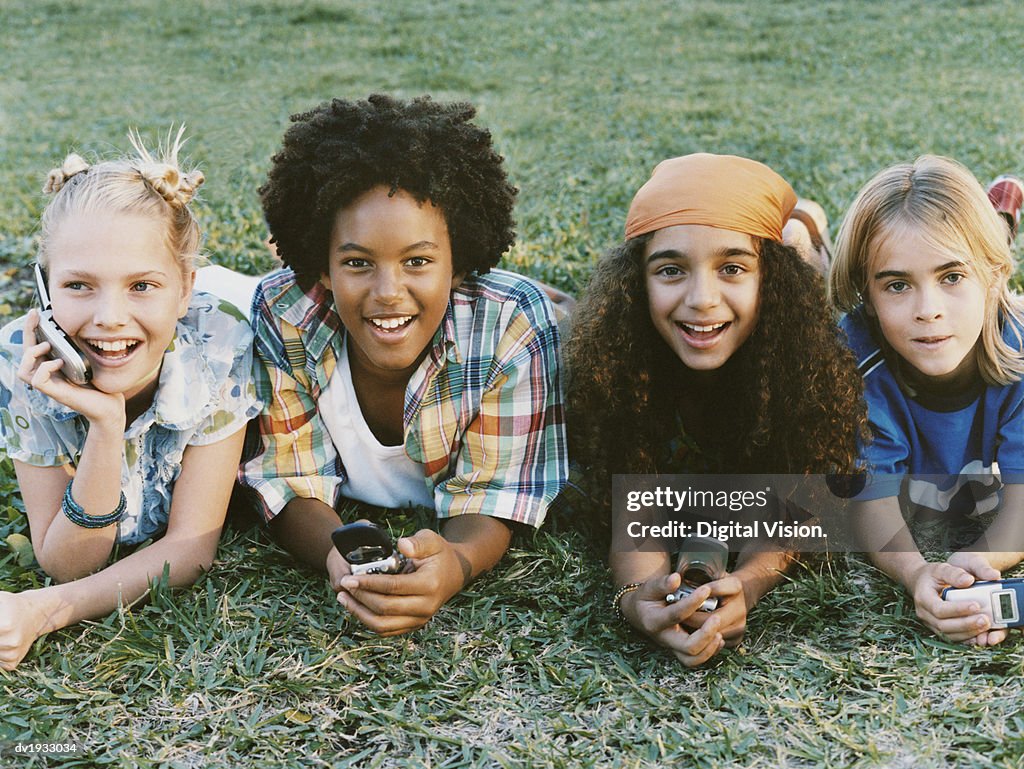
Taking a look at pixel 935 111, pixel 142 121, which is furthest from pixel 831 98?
pixel 142 121

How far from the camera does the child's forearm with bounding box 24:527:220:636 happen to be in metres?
2.97

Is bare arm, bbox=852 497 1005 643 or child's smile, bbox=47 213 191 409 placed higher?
child's smile, bbox=47 213 191 409

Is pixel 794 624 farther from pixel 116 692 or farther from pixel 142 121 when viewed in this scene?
pixel 142 121

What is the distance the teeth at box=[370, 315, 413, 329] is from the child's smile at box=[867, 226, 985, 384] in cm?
144

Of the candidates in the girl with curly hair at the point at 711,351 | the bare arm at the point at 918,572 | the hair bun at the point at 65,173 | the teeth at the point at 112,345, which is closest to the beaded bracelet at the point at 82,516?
the teeth at the point at 112,345

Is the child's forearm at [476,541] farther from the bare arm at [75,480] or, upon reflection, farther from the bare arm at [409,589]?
the bare arm at [75,480]

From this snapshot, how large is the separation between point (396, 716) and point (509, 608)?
0.58 metres

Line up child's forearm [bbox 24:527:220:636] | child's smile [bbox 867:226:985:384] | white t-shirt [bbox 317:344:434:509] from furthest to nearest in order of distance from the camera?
white t-shirt [bbox 317:344:434:509], child's smile [bbox 867:226:985:384], child's forearm [bbox 24:527:220:636]

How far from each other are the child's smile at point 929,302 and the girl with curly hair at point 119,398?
76.7 inches

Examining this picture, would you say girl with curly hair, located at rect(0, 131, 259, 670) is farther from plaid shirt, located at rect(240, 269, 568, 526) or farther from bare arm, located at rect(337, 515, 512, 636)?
bare arm, located at rect(337, 515, 512, 636)

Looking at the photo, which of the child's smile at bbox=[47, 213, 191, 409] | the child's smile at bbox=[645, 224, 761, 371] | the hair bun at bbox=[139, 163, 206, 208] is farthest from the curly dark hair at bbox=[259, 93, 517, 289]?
the child's smile at bbox=[645, 224, 761, 371]

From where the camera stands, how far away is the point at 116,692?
2.83 meters

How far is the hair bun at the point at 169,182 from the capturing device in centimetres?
306

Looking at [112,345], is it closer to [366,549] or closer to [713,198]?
[366,549]
